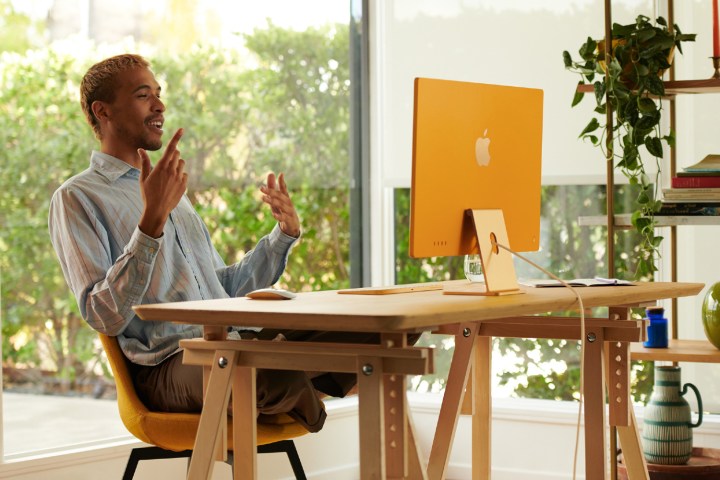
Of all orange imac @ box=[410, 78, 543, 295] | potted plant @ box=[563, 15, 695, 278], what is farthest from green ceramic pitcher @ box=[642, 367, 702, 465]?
orange imac @ box=[410, 78, 543, 295]

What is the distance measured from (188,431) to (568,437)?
1764 millimetres

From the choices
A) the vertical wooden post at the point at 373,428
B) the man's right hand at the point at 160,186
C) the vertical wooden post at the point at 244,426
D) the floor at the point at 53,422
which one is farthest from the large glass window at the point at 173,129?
the vertical wooden post at the point at 373,428

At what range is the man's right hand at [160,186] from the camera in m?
2.44

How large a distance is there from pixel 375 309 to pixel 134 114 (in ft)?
4.13

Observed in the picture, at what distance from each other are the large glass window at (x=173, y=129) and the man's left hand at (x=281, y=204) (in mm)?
814

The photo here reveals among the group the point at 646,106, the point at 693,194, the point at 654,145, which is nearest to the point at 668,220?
the point at 693,194

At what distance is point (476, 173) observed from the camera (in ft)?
8.09

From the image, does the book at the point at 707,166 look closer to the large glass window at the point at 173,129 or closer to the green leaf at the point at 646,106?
the green leaf at the point at 646,106

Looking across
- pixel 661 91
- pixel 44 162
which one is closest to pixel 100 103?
pixel 44 162

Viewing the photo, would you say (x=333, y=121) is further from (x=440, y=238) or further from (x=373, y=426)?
(x=373, y=426)

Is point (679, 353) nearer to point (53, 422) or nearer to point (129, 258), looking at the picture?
point (129, 258)

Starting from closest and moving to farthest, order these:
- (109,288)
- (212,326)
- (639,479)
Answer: (212,326)
(109,288)
(639,479)

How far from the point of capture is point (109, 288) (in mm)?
2525

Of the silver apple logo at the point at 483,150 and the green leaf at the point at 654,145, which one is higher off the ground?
the green leaf at the point at 654,145
